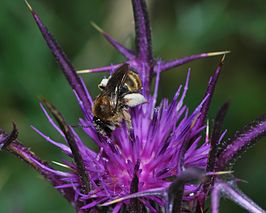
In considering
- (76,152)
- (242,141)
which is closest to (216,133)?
(242,141)

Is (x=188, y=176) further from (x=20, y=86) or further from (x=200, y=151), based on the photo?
(x=20, y=86)

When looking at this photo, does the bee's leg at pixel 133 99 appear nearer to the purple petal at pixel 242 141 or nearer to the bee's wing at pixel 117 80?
the bee's wing at pixel 117 80

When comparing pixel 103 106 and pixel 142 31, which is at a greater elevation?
pixel 142 31

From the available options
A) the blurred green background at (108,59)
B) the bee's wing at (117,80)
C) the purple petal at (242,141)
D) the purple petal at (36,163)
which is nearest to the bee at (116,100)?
the bee's wing at (117,80)

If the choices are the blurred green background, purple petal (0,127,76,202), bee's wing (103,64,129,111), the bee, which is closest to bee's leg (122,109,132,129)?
the bee

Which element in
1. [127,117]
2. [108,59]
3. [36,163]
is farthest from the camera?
[108,59]

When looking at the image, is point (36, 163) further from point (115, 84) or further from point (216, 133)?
point (216, 133)

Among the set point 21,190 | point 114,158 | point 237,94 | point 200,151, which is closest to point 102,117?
point 114,158
